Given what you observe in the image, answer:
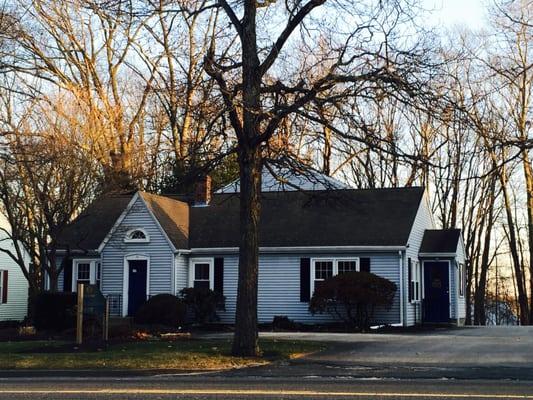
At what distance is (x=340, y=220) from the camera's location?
3167 cm

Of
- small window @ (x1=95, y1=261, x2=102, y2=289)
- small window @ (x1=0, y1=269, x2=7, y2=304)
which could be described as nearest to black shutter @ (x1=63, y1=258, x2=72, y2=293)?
small window @ (x1=95, y1=261, x2=102, y2=289)

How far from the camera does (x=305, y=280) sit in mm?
30750

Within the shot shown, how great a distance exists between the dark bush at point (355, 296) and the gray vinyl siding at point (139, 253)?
21.0 ft

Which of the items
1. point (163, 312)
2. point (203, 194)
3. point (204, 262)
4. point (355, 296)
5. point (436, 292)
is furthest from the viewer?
point (203, 194)

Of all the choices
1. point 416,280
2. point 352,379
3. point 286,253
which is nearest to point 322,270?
point 286,253

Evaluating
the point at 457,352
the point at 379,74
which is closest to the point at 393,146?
the point at 379,74

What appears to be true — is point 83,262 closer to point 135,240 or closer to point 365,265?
point 135,240

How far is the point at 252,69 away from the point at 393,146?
12.6 feet

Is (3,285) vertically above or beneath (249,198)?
beneath

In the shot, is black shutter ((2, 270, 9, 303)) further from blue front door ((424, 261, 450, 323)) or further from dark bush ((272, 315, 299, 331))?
blue front door ((424, 261, 450, 323))

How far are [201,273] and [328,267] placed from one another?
18.2 feet

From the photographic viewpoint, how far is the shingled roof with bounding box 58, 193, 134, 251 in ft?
108

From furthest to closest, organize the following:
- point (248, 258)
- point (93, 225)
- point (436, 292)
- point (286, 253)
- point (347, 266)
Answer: point (93, 225) → point (436, 292) → point (286, 253) → point (347, 266) → point (248, 258)

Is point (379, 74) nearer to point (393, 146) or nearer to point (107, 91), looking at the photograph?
point (393, 146)
